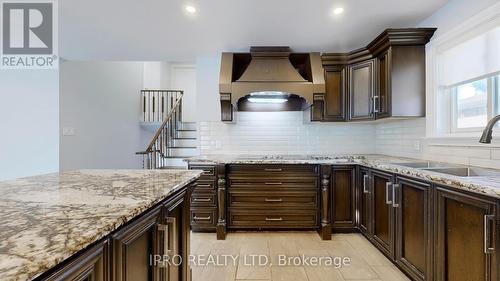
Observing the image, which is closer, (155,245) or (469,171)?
(155,245)

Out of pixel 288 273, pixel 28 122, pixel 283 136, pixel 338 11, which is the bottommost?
pixel 288 273

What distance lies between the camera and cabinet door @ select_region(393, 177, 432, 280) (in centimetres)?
177

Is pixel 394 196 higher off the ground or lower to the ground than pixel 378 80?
lower

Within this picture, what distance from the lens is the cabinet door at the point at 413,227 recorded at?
1770mm

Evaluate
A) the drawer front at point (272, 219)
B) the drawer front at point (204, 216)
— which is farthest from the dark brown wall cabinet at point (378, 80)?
the drawer front at point (204, 216)

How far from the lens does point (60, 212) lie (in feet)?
2.68

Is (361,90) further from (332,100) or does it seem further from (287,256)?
(287,256)

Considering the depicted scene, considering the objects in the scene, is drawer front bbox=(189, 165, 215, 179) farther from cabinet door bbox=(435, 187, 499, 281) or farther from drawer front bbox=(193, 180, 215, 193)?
cabinet door bbox=(435, 187, 499, 281)

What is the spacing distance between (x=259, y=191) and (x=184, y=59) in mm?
2355

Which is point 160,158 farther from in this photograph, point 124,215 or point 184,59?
point 124,215

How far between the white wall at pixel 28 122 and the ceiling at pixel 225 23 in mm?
713

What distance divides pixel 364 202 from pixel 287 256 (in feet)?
3.50

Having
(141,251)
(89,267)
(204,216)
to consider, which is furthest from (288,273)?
(89,267)

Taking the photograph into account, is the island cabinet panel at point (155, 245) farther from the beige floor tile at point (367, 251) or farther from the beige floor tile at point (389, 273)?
the beige floor tile at point (367, 251)
